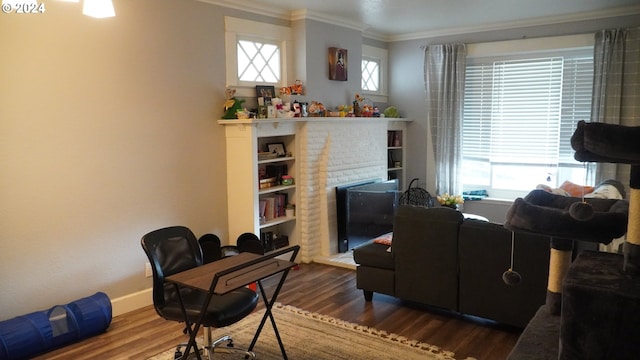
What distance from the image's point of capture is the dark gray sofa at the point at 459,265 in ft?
10.9

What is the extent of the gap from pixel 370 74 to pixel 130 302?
411 cm

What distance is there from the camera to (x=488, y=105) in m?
6.16

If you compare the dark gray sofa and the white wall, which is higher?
the white wall

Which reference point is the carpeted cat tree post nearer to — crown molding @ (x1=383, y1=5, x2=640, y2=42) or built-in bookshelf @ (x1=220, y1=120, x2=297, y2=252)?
built-in bookshelf @ (x1=220, y1=120, x2=297, y2=252)

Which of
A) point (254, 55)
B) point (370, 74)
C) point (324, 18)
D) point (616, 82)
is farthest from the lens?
point (370, 74)

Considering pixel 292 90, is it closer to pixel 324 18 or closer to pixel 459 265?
pixel 324 18

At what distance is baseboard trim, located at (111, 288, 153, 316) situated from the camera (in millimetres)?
3863

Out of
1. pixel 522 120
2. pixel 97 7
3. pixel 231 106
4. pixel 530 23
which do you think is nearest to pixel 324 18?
pixel 231 106

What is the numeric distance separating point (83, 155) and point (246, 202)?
4.92 ft

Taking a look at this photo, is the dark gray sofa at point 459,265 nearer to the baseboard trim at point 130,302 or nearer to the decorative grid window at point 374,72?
the baseboard trim at point 130,302

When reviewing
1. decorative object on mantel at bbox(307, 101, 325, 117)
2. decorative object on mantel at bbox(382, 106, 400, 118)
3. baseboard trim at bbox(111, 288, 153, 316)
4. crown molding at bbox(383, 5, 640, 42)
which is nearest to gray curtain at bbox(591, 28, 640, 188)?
crown molding at bbox(383, 5, 640, 42)

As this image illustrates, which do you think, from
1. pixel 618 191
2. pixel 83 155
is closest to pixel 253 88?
pixel 83 155

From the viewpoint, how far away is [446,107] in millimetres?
6250

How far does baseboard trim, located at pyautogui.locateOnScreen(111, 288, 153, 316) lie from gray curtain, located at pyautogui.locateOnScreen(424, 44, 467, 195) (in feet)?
12.7
